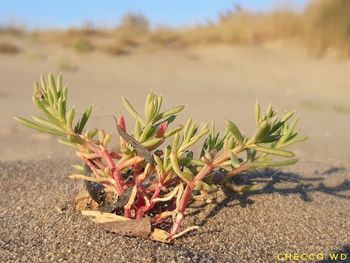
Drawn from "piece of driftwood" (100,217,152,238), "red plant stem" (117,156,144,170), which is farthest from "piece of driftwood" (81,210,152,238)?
"red plant stem" (117,156,144,170)

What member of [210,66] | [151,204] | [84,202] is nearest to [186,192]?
[151,204]

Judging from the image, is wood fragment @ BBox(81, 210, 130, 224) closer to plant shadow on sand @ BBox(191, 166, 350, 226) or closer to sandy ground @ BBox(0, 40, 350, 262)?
sandy ground @ BBox(0, 40, 350, 262)

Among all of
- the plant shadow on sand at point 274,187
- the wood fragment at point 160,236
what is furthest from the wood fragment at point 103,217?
the plant shadow on sand at point 274,187

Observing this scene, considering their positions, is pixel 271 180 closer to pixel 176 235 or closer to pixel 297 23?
pixel 176 235

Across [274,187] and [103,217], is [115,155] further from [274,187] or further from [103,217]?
[274,187]

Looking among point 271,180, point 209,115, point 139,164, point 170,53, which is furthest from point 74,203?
point 170,53

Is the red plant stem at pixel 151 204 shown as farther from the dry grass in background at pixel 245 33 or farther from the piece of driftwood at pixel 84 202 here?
the dry grass in background at pixel 245 33

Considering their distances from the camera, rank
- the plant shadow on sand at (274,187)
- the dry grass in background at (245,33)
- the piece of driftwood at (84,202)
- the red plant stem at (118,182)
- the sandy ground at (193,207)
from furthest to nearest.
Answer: the dry grass in background at (245,33), the plant shadow on sand at (274,187), the piece of driftwood at (84,202), the red plant stem at (118,182), the sandy ground at (193,207)
